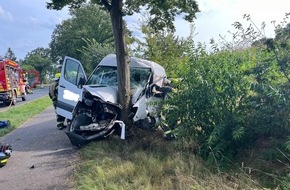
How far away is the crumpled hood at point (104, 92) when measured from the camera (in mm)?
8859

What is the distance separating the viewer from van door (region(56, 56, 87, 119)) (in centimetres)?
1041

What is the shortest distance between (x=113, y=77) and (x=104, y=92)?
49.9 inches

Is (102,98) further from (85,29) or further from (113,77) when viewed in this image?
(85,29)

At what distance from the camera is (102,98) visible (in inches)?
345

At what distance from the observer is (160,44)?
14.7 metres

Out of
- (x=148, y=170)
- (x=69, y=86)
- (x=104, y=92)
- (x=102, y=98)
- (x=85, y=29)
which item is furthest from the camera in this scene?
(x=85, y=29)

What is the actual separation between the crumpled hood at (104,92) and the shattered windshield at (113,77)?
66cm

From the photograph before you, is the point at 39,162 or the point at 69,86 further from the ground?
the point at 69,86

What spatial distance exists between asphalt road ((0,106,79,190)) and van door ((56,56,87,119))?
90 centimetres

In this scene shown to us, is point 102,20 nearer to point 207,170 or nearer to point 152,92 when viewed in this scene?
point 152,92

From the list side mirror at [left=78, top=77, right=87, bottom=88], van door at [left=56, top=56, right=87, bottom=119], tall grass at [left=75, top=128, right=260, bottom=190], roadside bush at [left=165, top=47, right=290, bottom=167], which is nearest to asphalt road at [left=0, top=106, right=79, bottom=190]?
tall grass at [left=75, top=128, right=260, bottom=190]

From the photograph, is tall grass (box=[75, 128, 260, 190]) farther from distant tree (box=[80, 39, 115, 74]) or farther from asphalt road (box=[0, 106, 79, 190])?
distant tree (box=[80, 39, 115, 74])

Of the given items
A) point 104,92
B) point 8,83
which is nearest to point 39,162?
point 104,92

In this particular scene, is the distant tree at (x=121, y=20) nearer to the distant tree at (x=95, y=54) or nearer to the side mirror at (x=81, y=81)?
the side mirror at (x=81, y=81)
